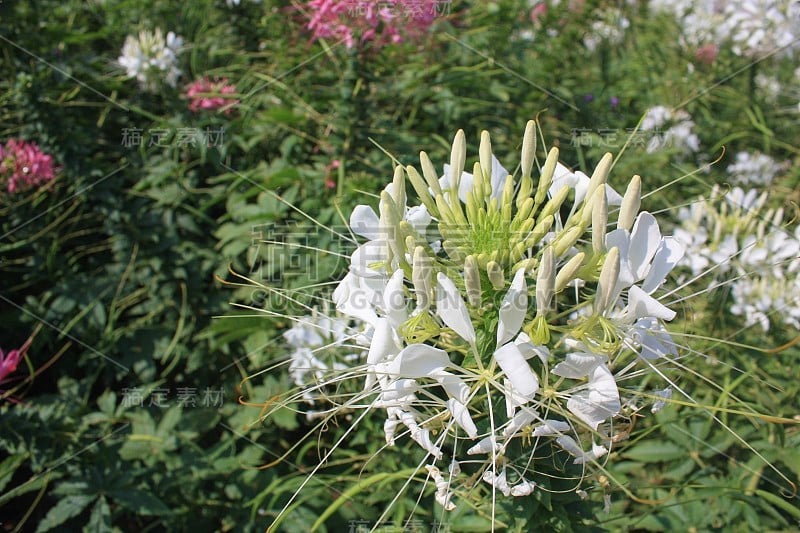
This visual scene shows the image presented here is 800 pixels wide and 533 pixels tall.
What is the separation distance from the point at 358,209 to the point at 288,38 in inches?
58.3

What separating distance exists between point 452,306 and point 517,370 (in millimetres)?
137

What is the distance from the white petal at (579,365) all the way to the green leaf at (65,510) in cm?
144

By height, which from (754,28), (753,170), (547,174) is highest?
(754,28)

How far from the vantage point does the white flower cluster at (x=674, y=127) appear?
2.53 m

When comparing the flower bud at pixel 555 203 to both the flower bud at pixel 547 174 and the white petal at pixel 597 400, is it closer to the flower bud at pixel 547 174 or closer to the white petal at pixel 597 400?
the flower bud at pixel 547 174

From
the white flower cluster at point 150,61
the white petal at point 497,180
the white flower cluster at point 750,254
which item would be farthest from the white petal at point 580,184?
the white flower cluster at point 150,61

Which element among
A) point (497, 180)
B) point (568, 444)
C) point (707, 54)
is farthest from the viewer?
point (707, 54)

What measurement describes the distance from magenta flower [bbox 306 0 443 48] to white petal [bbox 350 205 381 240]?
1.06 m

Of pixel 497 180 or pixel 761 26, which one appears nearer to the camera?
pixel 497 180

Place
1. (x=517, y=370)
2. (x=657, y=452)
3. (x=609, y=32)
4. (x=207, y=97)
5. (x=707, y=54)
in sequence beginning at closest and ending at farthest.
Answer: (x=517, y=370) < (x=657, y=452) < (x=207, y=97) < (x=707, y=54) < (x=609, y=32)

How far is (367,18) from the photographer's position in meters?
1.97

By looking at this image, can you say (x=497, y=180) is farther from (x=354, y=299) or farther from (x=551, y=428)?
(x=551, y=428)

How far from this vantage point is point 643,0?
13.0 ft

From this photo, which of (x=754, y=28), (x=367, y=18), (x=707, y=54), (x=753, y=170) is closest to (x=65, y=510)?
(x=367, y=18)
